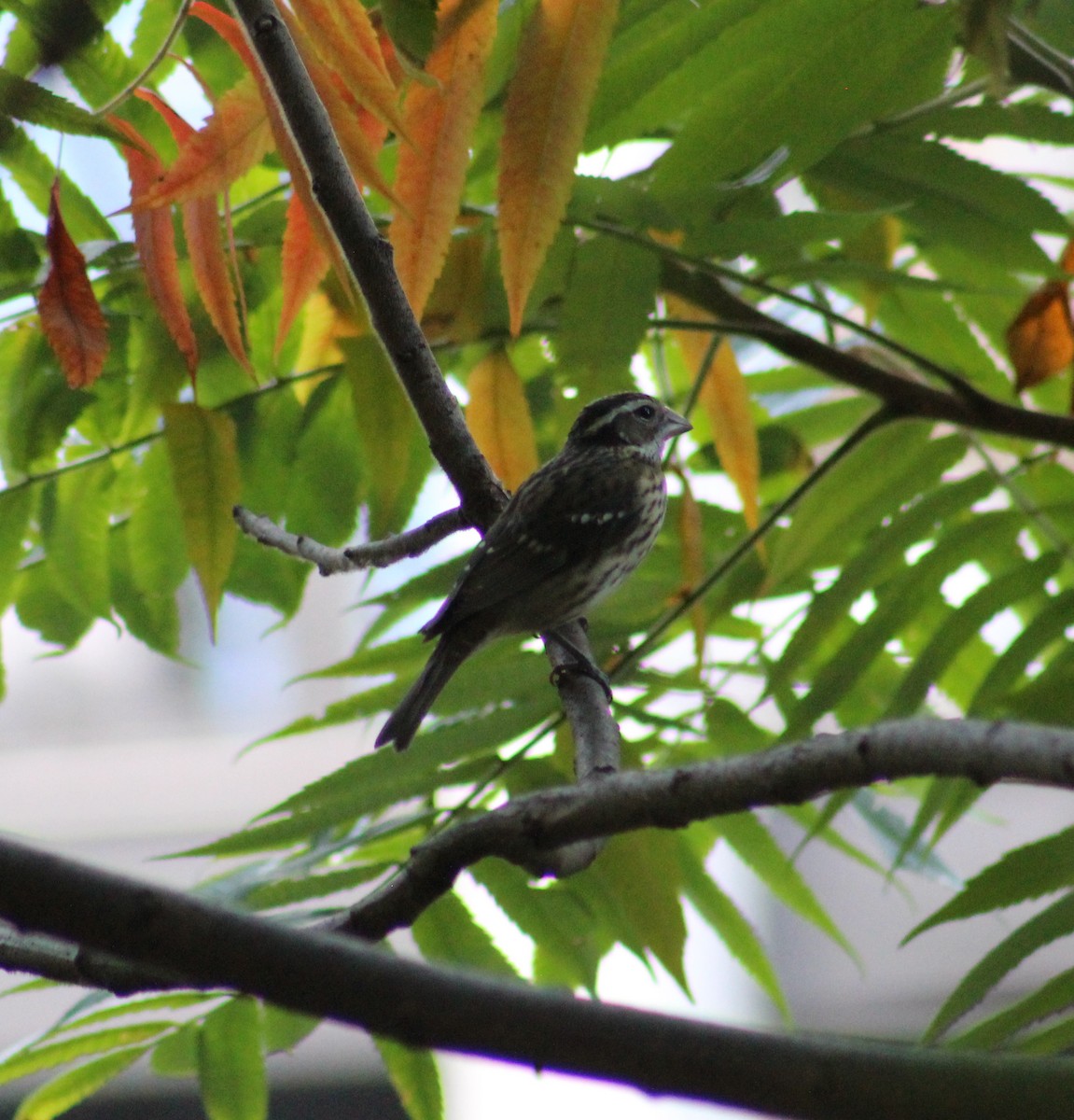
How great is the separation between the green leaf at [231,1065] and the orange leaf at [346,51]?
1408 mm

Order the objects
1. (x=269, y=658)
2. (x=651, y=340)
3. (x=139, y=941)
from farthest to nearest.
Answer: (x=269, y=658) < (x=651, y=340) < (x=139, y=941)

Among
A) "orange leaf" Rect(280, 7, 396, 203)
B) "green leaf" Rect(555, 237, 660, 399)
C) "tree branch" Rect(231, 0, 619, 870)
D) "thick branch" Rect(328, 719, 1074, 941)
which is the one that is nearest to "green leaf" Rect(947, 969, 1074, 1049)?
"tree branch" Rect(231, 0, 619, 870)

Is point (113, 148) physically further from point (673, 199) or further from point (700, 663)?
point (700, 663)

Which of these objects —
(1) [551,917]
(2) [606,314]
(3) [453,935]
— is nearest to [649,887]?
(1) [551,917]

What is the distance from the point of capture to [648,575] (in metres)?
2.93

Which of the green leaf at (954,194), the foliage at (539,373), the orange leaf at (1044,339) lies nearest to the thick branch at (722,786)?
the foliage at (539,373)

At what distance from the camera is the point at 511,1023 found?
0.87m

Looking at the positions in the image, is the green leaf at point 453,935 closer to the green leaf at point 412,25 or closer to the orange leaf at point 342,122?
the orange leaf at point 342,122

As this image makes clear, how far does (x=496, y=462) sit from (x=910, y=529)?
0.81 meters

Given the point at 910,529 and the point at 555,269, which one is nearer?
the point at 555,269

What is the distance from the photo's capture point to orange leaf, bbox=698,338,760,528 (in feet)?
8.21

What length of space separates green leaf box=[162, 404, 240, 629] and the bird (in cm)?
42

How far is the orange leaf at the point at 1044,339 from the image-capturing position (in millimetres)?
2660

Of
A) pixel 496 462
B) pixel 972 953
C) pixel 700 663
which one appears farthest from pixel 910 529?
pixel 972 953
